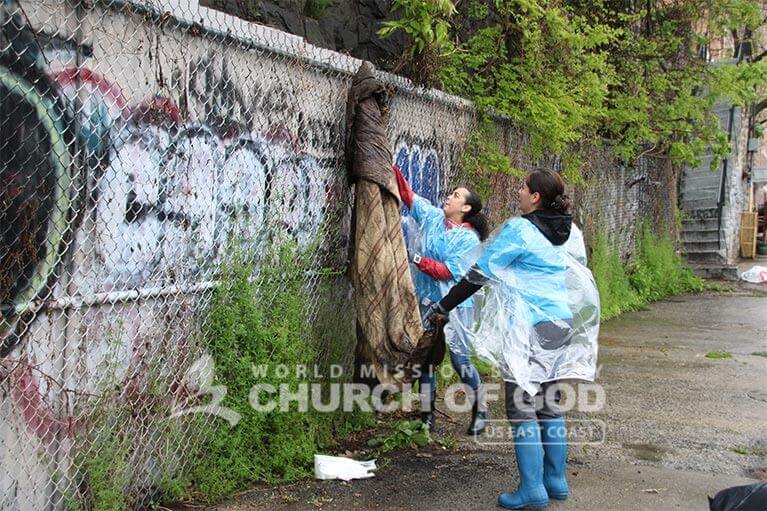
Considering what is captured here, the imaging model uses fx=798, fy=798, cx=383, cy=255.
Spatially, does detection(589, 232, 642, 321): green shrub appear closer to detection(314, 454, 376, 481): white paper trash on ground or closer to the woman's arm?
the woman's arm

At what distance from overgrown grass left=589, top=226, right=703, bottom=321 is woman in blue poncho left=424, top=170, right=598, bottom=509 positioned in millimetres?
6691

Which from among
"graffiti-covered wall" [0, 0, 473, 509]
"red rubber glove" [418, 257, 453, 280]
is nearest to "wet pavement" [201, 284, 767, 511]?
"graffiti-covered wall" [0, 0, 473, 509]

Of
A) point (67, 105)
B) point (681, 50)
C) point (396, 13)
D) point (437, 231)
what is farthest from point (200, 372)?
point (681, 50)

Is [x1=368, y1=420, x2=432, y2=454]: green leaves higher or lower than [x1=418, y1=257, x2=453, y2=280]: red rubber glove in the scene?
lower

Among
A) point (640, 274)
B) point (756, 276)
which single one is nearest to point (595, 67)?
point (640, 274)

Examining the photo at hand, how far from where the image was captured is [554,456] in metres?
4.44

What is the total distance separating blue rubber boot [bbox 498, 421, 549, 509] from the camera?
4.27 metres

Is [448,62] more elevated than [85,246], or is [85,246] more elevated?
[448,62]

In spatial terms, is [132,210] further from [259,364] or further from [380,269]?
[380,269]

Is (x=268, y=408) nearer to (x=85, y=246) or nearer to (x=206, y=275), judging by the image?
(x=206, y=275)

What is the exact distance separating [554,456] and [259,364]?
1715 millimetres

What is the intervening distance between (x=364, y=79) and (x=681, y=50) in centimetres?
921

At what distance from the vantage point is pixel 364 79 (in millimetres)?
5277

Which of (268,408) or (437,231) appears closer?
(268,408)
